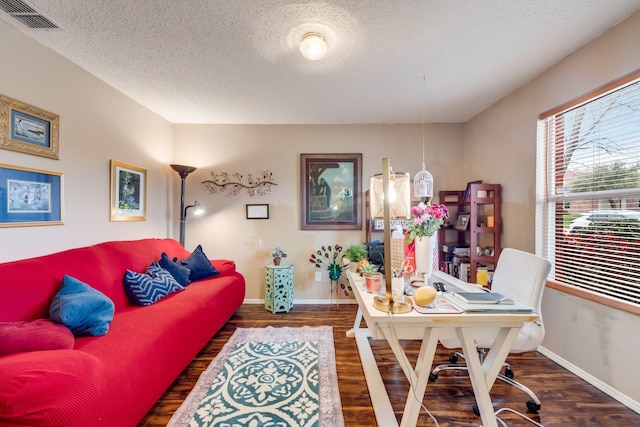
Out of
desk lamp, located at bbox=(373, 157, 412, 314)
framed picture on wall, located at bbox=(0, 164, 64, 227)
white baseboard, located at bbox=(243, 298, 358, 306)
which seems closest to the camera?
desk lamp, located at bbox=(373, 157, 412, 314)

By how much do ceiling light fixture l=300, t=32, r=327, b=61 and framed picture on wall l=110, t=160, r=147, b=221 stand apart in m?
2.19

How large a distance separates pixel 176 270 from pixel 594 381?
11.5 ft

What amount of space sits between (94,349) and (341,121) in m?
3.23

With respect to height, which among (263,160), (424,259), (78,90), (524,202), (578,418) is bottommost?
(578,418)

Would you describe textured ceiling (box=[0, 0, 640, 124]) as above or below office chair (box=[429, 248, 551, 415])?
above

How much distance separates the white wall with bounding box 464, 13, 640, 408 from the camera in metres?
1.67

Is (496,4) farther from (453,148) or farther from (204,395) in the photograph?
(204,395)

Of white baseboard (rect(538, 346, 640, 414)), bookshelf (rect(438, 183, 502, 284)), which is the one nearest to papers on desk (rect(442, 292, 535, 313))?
bookshelf (rect(438, 183, 502, 284))

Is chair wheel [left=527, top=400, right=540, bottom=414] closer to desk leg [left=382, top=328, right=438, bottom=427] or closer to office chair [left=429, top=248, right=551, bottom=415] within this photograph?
office chair [left=429, top=248, right=551, bottom=415]

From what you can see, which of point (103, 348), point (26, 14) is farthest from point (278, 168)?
point (103, 348)

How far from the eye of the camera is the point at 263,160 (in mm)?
3564

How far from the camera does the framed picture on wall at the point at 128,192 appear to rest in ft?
8.53

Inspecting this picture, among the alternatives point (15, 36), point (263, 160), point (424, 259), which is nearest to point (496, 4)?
point (424, 259)

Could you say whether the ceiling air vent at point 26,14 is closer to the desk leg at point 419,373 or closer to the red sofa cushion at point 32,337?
the red sofa cushion at point 32,337
